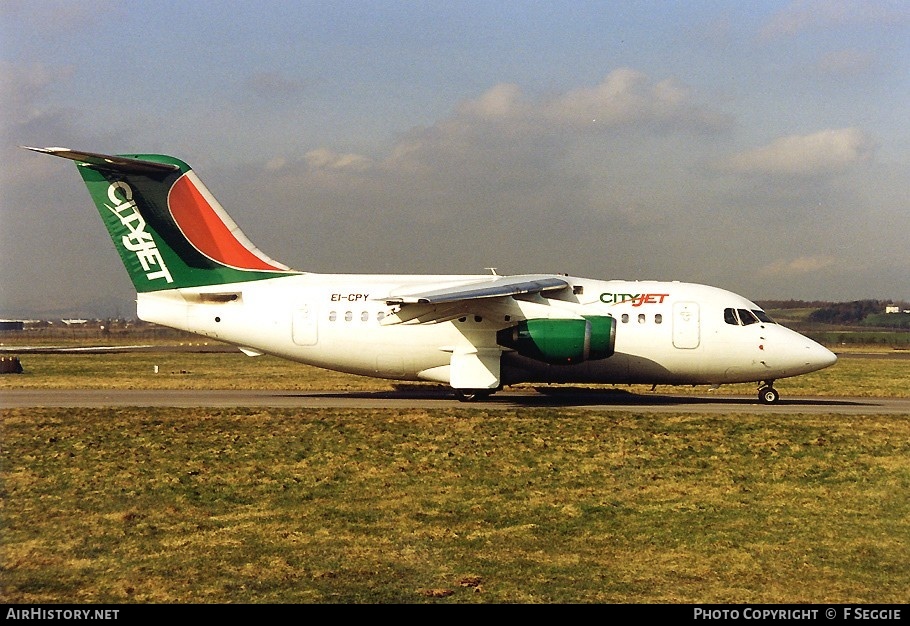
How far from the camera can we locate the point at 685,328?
2550 cm

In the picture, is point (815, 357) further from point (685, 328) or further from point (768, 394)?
point (685, 328)

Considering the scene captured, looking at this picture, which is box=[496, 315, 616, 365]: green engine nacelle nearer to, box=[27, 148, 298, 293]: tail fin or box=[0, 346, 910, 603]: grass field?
box=[0, 346, 910, 603]: grass field

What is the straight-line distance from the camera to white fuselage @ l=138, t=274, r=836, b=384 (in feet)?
83.3

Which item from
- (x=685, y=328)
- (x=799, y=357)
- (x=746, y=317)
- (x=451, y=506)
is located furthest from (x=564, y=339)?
(x=451, y=506)

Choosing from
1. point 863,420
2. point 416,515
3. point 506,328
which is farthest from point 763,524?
point 506,328

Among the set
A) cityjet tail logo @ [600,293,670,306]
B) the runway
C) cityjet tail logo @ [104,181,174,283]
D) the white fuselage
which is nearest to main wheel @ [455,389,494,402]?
the runway

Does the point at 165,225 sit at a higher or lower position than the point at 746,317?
higher

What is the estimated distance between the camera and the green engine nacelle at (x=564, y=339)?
24094mm

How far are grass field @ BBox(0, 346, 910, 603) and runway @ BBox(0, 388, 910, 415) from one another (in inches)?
81.2

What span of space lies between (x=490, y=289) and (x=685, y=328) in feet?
20.7

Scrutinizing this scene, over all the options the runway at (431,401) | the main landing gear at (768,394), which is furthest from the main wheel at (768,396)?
the runway at (431,401)

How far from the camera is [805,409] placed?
2452 cm

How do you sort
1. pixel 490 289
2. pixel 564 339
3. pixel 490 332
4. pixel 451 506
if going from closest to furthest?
pixel 451 506, pixel 490 289, pixel 564 339, pixel 490 332

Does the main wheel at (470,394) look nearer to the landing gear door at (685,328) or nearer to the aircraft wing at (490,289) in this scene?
the aircraft wing at (490,289)
